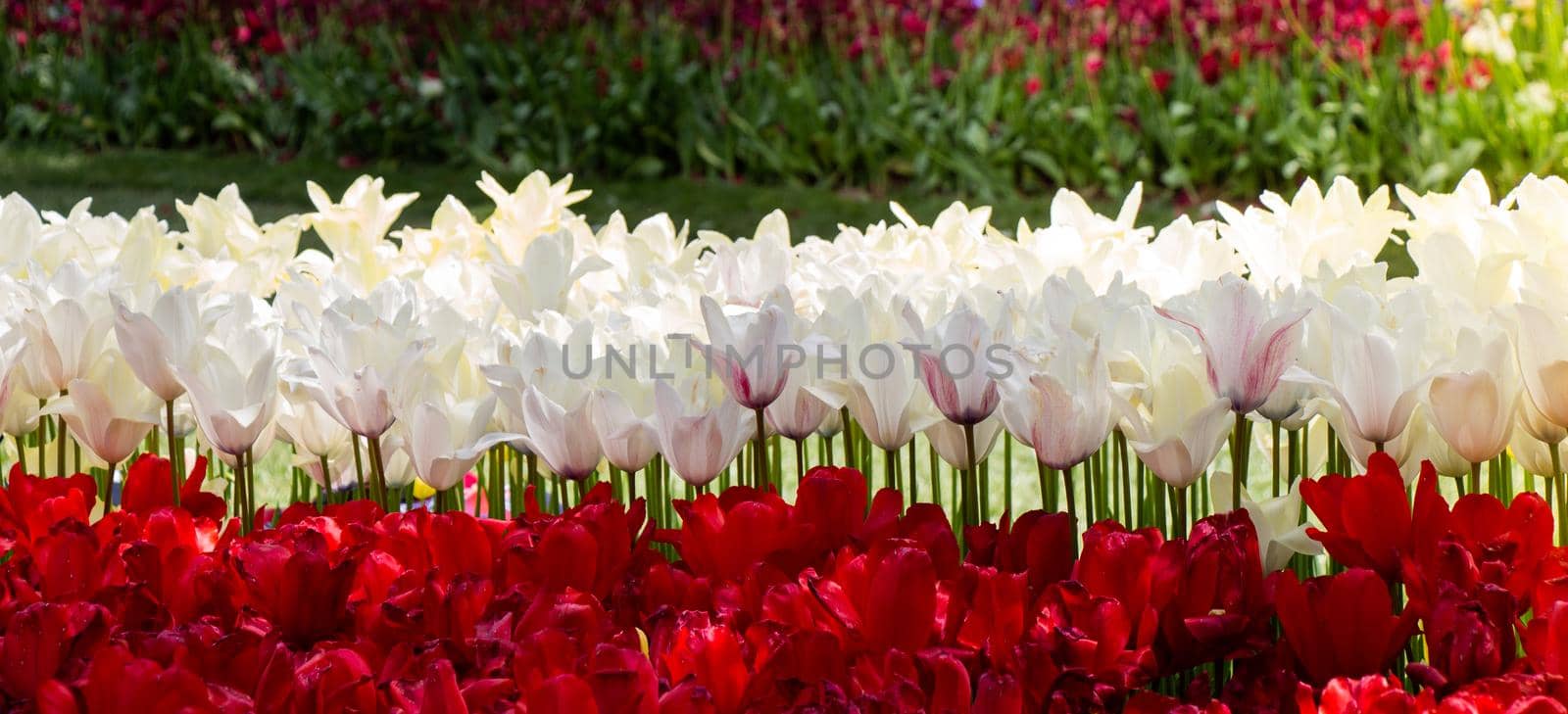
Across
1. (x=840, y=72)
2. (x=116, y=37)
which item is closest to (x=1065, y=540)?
(x=840, y=72)

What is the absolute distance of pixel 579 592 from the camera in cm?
133

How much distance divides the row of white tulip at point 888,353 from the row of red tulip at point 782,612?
14 centimetres

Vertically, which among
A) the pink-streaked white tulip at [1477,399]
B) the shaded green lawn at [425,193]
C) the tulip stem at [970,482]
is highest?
the shaded green lawn at [425,193]

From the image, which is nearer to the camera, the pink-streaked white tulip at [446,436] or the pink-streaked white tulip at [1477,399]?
the pink-streaked white tulip at [1477,399]

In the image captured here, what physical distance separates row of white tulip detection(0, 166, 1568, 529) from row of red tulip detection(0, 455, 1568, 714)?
0.14 meters

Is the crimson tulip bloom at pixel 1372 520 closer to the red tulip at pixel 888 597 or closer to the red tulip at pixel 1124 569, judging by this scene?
the red tulip at pixel 1124 569

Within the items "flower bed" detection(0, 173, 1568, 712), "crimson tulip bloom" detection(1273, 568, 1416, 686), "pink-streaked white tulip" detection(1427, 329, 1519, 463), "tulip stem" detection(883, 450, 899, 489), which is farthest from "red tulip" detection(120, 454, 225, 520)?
"pink-streaked white tulip" detection(1427, 329, 1519, 463)

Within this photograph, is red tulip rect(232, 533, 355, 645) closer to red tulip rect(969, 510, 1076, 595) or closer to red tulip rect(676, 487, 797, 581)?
red tulip rect(676, 487, 797, 581)

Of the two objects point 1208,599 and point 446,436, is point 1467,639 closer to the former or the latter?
point 1208,599

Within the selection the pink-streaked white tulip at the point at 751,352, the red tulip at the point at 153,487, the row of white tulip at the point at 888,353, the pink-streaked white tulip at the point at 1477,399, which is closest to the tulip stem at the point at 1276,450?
the row of white tulip at the point at 888,353

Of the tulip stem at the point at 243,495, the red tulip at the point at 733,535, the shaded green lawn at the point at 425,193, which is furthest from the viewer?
the shaded green lawn at the point at 425,193

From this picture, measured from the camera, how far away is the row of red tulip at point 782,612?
116cm

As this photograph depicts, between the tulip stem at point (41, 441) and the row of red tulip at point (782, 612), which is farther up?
the tulip stem at point (41, 441)

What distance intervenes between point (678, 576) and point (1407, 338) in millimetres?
730
